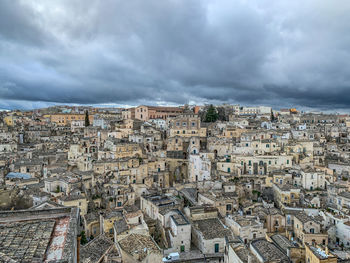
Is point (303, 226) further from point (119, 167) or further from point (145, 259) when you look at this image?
point (119, 167)

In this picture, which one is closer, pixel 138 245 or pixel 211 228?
pixel 138 245

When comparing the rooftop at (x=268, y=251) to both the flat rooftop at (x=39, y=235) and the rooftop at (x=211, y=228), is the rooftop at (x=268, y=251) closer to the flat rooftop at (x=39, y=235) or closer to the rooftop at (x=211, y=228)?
the rooftop at (x=211, y=228)

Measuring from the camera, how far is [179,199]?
28.1 metres

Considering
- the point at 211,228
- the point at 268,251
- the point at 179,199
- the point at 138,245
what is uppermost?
the point at 179,199

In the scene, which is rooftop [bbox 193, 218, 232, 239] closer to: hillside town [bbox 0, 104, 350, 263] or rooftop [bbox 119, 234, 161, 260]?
hillside town [bbox 0, 104, 350, 263]

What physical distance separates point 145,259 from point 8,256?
501 inches

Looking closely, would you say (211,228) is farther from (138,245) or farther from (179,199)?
(138,245)

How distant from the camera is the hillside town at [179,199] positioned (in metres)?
15.5

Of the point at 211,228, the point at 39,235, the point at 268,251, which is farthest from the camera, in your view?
the point at 211,228

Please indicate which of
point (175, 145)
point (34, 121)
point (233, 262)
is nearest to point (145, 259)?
point (233, 262)

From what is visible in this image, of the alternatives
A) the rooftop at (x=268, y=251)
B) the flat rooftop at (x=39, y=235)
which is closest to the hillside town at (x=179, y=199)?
the flat rooftop at (x=39, y=235)

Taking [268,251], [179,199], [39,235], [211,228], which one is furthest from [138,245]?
[39,235]

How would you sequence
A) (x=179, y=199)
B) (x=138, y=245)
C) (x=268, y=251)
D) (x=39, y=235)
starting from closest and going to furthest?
(x=39, y=235) < (x=268, y=251) < (x=138, y=245) < (x=179, y=199)

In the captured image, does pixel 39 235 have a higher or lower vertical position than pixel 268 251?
higher
